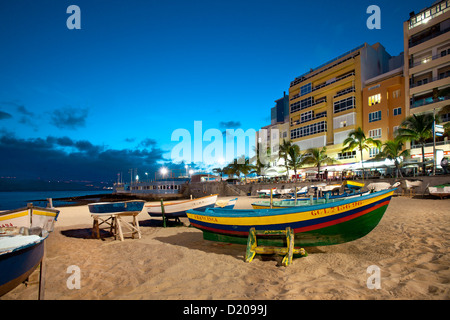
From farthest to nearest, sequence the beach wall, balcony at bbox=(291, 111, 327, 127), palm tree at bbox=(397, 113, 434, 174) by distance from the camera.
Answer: balcony at bbox=(291, 111, 327, 127)
palm tree at bbox=(397, 113, 434, 174)
the beach wall

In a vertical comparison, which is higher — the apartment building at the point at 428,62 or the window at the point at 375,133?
the apartment building at the point at 428,62

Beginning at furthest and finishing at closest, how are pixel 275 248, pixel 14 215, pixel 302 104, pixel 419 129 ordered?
pixel 302 104 < pixel 419 129 < pixel 14 215 < pixel 275 248

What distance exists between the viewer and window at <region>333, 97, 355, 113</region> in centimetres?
4083

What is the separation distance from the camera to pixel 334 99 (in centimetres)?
4419

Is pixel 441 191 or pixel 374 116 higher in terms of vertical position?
pixel 374 116

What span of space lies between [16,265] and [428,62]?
4457cm

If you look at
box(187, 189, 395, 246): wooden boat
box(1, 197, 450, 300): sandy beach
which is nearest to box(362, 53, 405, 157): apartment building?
box(1, 197, 450, 300): sandy beach

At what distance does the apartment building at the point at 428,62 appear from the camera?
29734mm

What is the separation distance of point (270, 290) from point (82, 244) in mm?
8338
